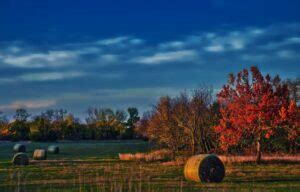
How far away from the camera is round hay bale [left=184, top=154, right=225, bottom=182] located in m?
22.2

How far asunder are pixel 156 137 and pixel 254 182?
30.4 metres

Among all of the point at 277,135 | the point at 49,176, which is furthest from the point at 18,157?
the point at 277,135

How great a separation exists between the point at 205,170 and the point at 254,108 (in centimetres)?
1304

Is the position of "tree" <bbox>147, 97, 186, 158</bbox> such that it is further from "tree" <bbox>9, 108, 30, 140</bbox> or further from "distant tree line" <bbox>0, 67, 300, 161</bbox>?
"tree" <bbox>9, 108, 30, 140</bbox>

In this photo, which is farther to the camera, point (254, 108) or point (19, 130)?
point (19, 130)

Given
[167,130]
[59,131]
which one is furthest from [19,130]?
[167,130]

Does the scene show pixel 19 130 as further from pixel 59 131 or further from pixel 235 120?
pixel 235 120

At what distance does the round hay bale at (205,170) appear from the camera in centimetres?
2219

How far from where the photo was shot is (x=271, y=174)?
81.8 feet

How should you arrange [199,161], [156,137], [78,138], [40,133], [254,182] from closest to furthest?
[254,182] → [199,161] → [156,137] → [40,133] → [78,138]

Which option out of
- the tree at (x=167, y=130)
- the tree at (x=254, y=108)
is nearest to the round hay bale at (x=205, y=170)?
the tree at (x=254, y=108)

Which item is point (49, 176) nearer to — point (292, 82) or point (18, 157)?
point (18, 157)

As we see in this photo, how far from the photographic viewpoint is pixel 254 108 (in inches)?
1346

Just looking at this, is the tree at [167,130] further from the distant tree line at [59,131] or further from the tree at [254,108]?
the distant tree line at [59,131]
